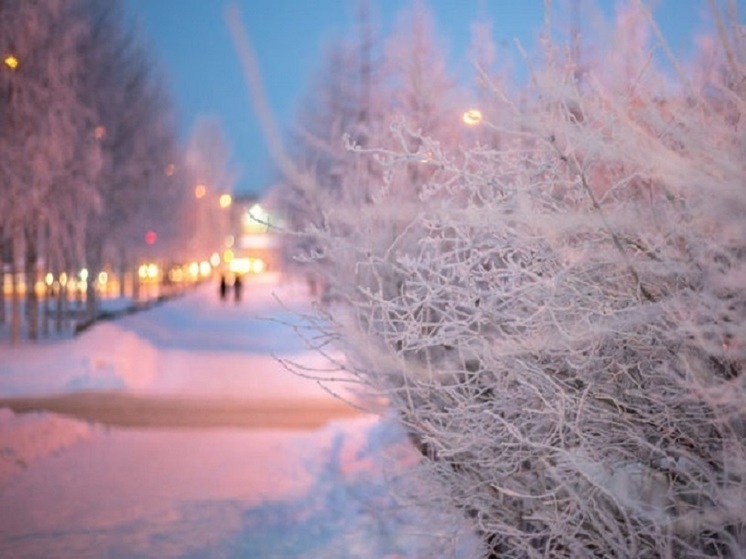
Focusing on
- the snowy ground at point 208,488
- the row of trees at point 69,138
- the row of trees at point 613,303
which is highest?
the row of trees at point 69,138

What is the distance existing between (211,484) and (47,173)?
1251 centimetres

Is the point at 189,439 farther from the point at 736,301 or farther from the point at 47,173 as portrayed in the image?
the point at 47,173

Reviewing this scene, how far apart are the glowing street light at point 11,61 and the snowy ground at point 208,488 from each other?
284 inches

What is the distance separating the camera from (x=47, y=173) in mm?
18812

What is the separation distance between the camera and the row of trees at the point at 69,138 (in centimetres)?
1848

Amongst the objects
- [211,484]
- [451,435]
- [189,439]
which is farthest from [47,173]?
[451,435]

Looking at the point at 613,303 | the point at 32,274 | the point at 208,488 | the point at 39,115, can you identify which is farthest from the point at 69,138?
the point at 613,303

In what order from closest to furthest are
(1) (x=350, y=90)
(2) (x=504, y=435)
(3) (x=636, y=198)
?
(3) (x=636, y=198) < (2) (x=504, y=435) < (1) (x=350, y=90)

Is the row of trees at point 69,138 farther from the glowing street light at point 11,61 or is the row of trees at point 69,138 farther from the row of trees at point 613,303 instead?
the row of trees at point 613,303

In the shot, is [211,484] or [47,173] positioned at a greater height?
[47,173]

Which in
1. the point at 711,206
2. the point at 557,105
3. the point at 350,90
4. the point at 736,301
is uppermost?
the point at 350,90

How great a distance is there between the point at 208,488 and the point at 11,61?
13082mm

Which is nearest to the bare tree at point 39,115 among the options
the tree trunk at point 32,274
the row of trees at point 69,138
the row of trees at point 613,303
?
the row of trees at point 69,138

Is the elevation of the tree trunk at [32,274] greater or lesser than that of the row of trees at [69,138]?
lesser
